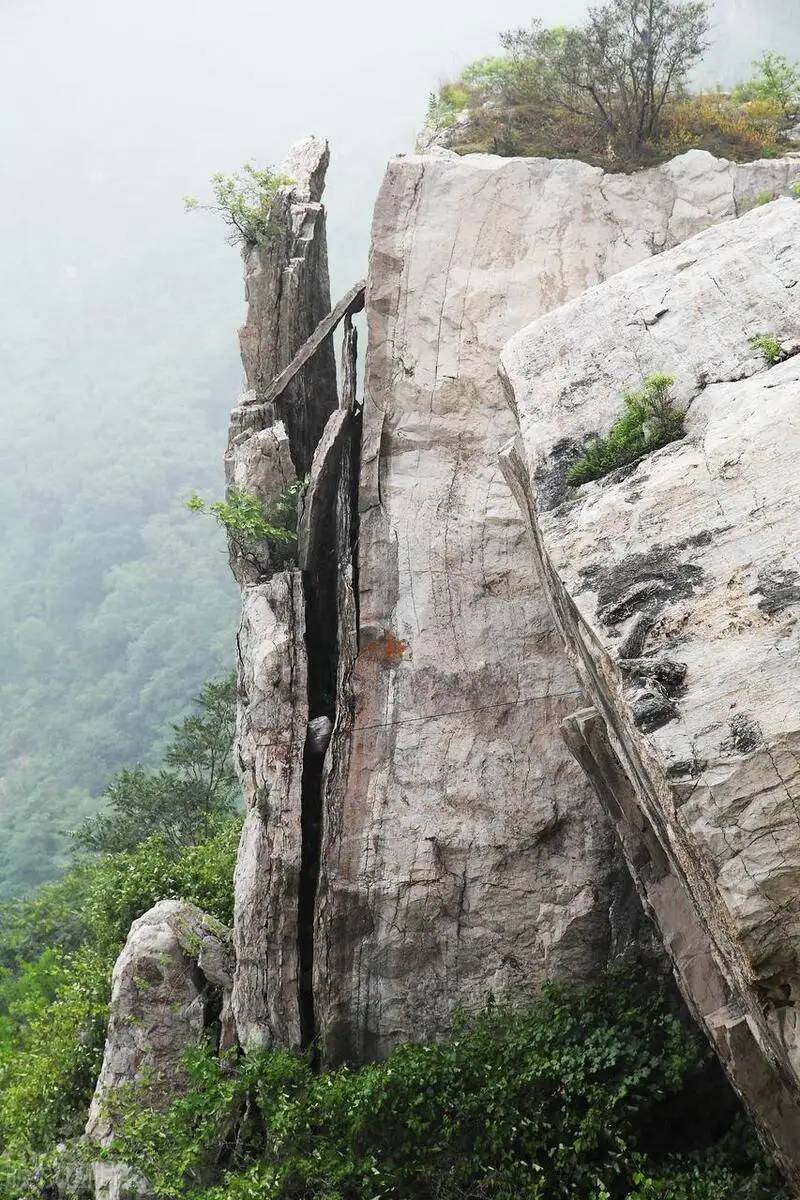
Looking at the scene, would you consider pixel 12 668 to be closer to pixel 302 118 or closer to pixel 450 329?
pixel 450 329

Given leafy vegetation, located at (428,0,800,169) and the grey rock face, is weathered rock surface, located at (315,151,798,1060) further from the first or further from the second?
leafy vegetation, located at (428,0,800,169)

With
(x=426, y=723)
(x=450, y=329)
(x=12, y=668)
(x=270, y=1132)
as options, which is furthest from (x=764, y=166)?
(x=12, y=668)

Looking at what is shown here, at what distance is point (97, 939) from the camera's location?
19.5m

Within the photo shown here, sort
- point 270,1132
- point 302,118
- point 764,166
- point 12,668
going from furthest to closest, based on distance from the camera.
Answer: point 302,118, point 12,668, point 764,166, point 270,1132

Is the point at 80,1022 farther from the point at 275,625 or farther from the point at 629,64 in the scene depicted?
the point at 629,64

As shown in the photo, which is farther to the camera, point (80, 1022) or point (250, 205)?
point (250, 205)

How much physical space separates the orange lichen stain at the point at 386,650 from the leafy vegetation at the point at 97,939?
5.98 metres

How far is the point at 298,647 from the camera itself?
13.7 m

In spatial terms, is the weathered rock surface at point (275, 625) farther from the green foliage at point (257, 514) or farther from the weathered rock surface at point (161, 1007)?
the weathered rock surface at point (161, 1007)

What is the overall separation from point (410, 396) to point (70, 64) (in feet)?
368

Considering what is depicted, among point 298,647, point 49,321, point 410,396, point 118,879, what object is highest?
point 49,321

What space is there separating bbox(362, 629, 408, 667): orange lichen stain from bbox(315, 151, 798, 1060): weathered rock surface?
0.03m

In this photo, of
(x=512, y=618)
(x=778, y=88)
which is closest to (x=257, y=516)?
(x=512, y=618)

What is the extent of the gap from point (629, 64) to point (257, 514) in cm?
989
